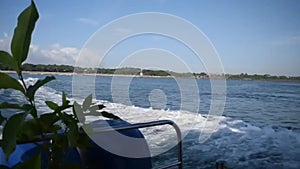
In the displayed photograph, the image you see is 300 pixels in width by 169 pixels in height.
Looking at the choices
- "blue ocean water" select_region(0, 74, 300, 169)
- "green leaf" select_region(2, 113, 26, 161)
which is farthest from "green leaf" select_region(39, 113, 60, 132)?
"blue ocean water" select_region(0, 74, 300, 169)

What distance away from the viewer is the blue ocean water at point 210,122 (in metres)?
3.84

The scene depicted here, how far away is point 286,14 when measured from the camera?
7180 millimetres

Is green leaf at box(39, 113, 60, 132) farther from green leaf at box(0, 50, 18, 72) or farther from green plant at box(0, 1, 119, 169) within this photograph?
green leaf at box(0, 50, 18, 72)

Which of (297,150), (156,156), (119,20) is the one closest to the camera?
(119,20)

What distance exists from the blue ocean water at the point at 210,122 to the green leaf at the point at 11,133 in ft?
4.61

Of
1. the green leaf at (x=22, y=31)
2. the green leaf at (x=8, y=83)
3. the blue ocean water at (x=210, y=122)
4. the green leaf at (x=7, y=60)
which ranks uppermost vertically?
the green leaf at (x=22, y=31)

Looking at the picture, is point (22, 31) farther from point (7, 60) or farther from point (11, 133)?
point (11, 133)

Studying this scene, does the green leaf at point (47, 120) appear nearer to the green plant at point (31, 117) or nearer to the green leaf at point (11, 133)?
the green plant at point (31, 117)

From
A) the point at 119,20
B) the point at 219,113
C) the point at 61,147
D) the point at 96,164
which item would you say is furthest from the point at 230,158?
the point at 61,147

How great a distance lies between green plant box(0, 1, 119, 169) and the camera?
49 cm

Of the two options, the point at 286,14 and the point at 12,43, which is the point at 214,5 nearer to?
the point at 286,14

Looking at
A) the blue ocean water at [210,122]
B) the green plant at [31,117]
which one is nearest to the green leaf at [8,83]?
the green plant at [31,117]

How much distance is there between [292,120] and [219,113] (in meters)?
1.69

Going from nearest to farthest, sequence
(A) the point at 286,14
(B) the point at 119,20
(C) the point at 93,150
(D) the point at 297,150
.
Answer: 1. (B) the point at 119,20
2. (C) the point at 93,150
3. (D) the point at 297,150
4. (A) the point at 286,14
